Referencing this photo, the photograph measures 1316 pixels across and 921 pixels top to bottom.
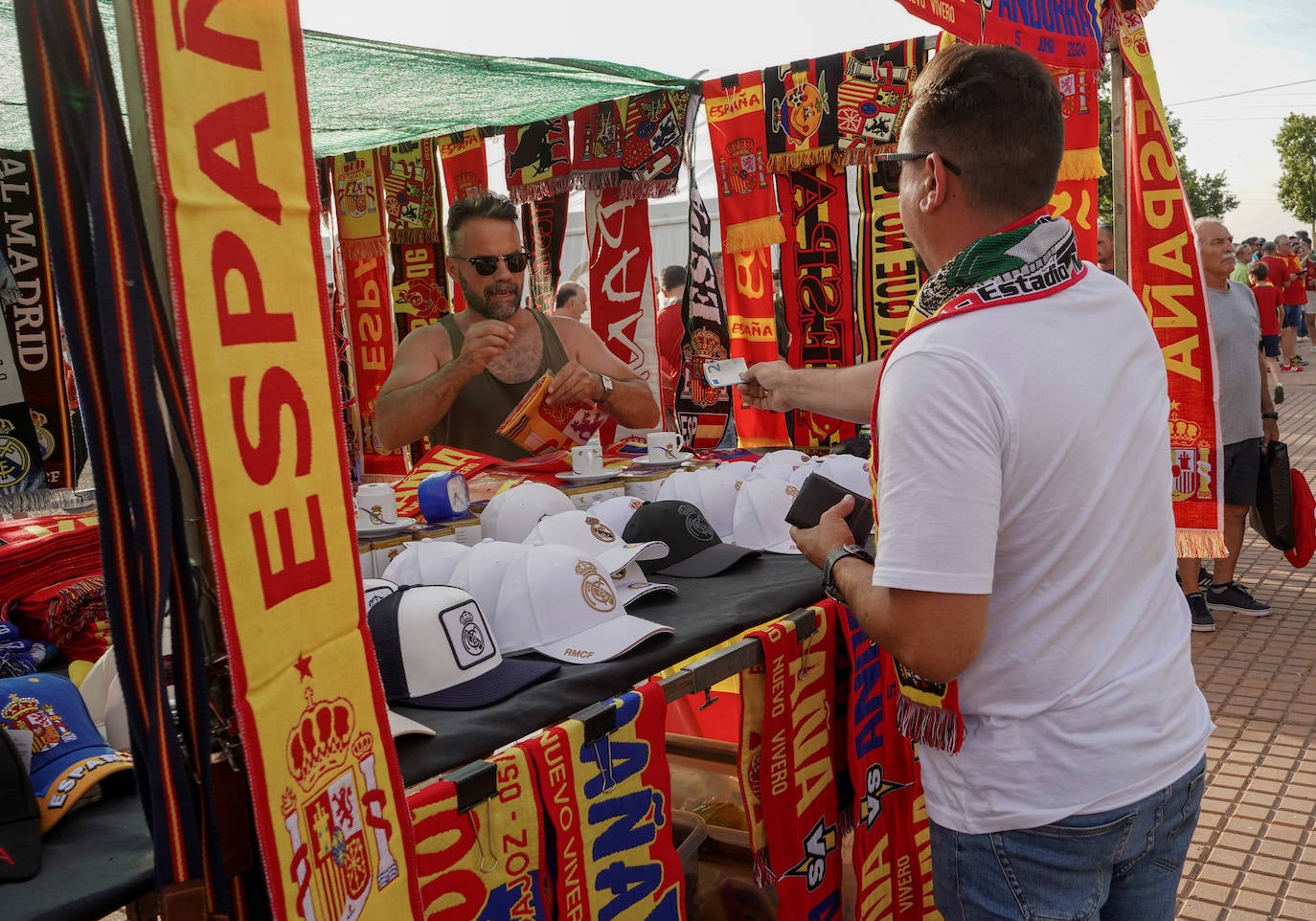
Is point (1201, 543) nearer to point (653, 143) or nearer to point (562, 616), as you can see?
point (653, 143)

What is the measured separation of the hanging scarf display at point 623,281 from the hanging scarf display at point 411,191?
1.29m

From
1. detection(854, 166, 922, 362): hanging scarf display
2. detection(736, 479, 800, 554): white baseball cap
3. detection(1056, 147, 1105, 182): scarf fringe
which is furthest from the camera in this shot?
detection(854, 166, 922, 362): hanging scarf display

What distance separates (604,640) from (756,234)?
11.5 ft

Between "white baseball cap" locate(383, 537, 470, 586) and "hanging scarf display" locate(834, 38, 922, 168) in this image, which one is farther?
"hanging scarf display" locate(834, 38, 922, 168)

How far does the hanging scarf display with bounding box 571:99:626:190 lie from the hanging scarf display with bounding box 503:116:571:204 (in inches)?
3.7

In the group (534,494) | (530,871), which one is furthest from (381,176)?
(530,871)

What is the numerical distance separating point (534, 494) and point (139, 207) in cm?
180

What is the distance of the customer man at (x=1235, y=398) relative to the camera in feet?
17.6

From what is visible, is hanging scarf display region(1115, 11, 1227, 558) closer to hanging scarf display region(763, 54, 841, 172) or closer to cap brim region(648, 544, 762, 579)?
hanging scarf display region(763, 54, 841, 172)

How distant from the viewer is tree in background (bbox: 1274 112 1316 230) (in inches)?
1420

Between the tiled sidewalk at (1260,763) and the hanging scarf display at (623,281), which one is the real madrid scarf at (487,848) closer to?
the tiled sidewalk at (1260,763)

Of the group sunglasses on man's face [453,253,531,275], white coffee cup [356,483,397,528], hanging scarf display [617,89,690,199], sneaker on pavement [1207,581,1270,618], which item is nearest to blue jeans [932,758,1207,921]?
white coffee cup [356,483,397,528]

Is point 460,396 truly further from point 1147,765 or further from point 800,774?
point 1147,765

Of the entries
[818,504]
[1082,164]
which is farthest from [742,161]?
[818,504]
